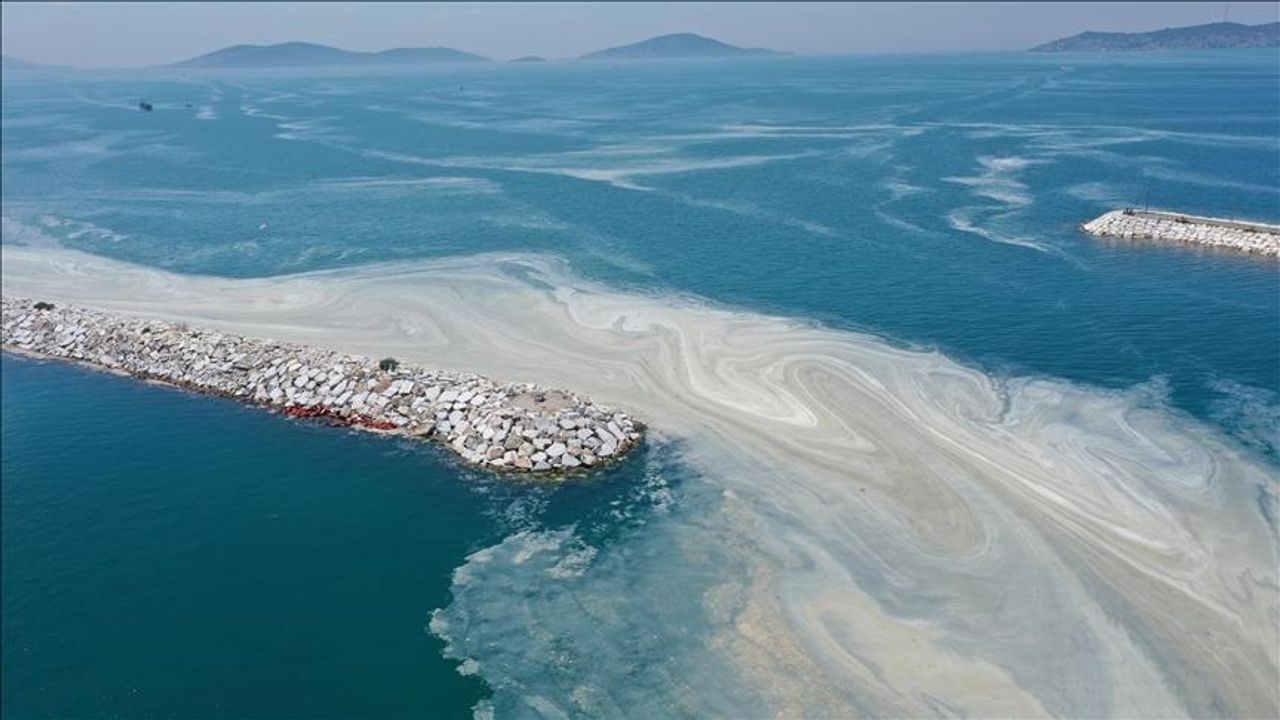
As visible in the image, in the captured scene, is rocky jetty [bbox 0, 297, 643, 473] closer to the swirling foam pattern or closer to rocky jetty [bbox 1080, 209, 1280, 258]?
the swirling foam pattern

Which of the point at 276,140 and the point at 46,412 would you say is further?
the point at 276,140

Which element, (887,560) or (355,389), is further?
(355,389)

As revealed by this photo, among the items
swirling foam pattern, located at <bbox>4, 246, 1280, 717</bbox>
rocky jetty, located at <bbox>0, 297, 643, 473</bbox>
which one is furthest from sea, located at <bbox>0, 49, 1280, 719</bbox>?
rocky jetty, located at <bbox>0, 297, 643, 473</bbox>

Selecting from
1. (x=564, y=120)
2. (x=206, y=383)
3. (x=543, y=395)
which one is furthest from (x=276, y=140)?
(x=543, y=395)

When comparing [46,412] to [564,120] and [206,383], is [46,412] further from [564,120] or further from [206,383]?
[564,120]

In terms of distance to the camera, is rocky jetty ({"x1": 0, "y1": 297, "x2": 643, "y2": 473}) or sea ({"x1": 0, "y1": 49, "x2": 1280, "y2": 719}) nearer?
A: sea ({"x1": 0, "y1": 49, "x2": 1280, "y2": 719})

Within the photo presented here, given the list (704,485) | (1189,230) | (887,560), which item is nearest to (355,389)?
(704,485)

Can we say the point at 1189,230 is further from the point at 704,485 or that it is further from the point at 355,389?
the point at 355,389
